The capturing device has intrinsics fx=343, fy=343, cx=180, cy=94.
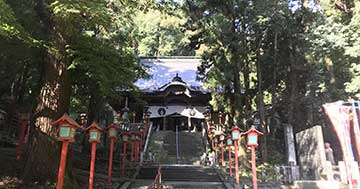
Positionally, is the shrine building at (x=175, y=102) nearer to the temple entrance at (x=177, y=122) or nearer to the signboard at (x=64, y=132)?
the temple entrance at (x=177, y=122)

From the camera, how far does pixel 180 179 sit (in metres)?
13.1

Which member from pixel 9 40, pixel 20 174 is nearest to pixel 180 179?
pixel 20 174

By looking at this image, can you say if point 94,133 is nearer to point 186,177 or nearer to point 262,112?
point 186,177

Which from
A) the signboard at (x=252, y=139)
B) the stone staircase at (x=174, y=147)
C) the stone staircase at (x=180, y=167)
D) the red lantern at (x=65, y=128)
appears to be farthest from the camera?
the stone staircase at (x=174, y=147)

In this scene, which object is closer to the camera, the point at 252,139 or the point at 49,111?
the point at 49,111

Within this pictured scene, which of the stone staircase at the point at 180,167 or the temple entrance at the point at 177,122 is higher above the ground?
→ the temple entrance at the point at 177,122

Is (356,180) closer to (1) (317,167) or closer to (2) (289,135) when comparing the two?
(1) (317,167)

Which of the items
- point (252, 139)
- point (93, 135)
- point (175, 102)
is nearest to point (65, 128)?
point (93, 135)

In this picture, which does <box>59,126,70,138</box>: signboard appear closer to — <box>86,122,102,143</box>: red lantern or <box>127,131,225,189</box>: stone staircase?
<box>86,122,102,143</box>: red lantern

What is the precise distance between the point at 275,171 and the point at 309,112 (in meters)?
6.37

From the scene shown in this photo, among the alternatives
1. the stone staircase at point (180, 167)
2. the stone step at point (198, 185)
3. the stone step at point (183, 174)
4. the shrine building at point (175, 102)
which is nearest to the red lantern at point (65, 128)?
the stone staircase at point (180, 167)

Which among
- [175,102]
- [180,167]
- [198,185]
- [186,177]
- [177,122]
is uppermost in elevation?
[175,102]

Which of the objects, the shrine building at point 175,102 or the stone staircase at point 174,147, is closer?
the stone staircase at point 174,147

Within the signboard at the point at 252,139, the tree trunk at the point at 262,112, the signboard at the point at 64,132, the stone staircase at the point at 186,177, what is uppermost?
the tree trunk at the point at 262,112
